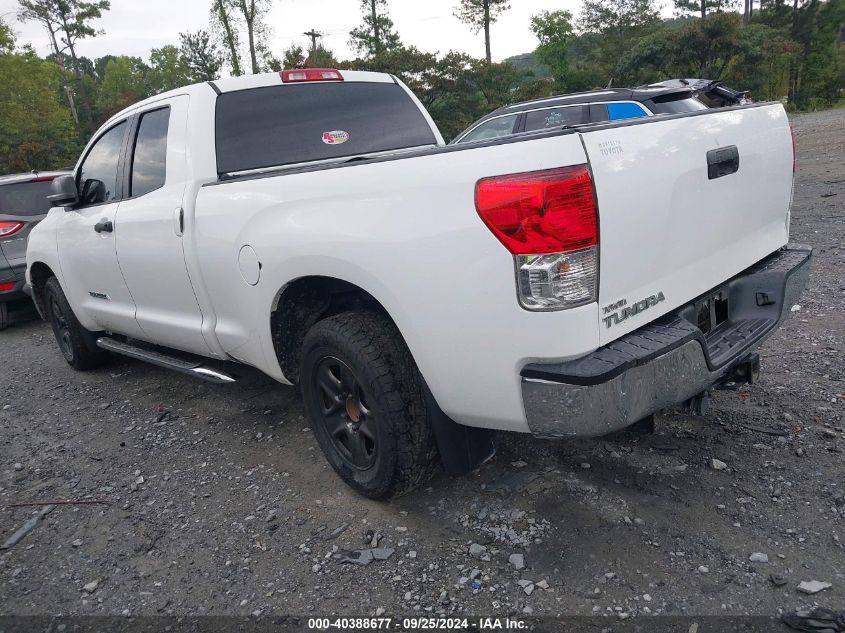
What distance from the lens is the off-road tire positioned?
5258 mm

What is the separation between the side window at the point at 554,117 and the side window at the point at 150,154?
24.4 ft

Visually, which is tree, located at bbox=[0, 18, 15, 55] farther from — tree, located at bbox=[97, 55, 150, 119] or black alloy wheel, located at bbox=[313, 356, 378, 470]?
black alloy wheel, located at bbox=[313, 356, 378, 470]

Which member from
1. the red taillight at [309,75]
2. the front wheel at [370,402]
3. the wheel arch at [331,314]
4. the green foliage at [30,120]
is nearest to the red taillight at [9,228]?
the red taillight at [309,75]

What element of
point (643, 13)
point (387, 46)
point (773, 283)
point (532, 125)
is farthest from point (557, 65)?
point (773, 283)

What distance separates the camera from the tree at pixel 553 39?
49.8 m

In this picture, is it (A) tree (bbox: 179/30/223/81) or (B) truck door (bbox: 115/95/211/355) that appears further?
(A) tree (bbox: 179/30/223/81)

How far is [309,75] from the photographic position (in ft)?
13.3

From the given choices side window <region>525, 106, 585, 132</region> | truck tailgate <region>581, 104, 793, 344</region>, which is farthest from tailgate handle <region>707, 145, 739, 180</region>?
side window <region>525, 106, 585, 132</region>

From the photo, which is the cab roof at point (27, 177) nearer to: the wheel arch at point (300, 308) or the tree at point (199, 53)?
the wheel arch at point (300, 308)

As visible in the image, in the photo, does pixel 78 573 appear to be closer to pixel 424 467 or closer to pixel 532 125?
pixel 424 467

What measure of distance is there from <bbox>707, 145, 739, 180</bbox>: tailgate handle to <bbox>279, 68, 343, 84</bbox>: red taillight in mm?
2468

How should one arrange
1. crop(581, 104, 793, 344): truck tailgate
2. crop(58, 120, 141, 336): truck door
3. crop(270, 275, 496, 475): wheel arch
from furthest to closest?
crop(58, 120, 141, 336): truck door
crop(270, 275, 496, 475): wheel arch
crop(581, 104, 793, 344): truck tailgate

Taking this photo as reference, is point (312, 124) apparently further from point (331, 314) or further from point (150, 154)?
point (331, 314)

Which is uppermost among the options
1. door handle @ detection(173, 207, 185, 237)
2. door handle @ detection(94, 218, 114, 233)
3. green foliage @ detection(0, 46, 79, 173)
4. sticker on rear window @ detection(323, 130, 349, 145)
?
green foliage @ detection(0, 46, 79, 173)
